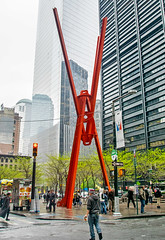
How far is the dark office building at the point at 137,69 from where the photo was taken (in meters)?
90.9

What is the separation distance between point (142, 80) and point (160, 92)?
11637 millimetres

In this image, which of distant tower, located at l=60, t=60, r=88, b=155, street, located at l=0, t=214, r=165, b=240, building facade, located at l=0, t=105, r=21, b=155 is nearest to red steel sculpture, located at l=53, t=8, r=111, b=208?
street, located at l=0, t=214, r=165, b=240

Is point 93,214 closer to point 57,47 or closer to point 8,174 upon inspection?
point 8,174

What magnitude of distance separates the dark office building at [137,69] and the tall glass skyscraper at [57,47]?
12.4 meters

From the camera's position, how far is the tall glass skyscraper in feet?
333

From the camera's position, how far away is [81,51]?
358 feet

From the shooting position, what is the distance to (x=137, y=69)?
103188 millimetres

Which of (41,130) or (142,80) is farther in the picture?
(41,130)

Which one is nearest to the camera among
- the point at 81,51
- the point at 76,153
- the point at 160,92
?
the point at 76,153

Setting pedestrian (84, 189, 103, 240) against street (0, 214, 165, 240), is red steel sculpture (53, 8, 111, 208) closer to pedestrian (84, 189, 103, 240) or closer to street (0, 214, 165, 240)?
street (0, 214, 165, 240)

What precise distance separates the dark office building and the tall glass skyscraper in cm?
1237

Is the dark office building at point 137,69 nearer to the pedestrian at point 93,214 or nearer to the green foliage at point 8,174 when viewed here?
the green foliage at point 8,174

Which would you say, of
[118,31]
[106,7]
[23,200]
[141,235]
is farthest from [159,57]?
[141,235]

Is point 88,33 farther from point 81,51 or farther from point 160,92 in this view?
point 160,92
